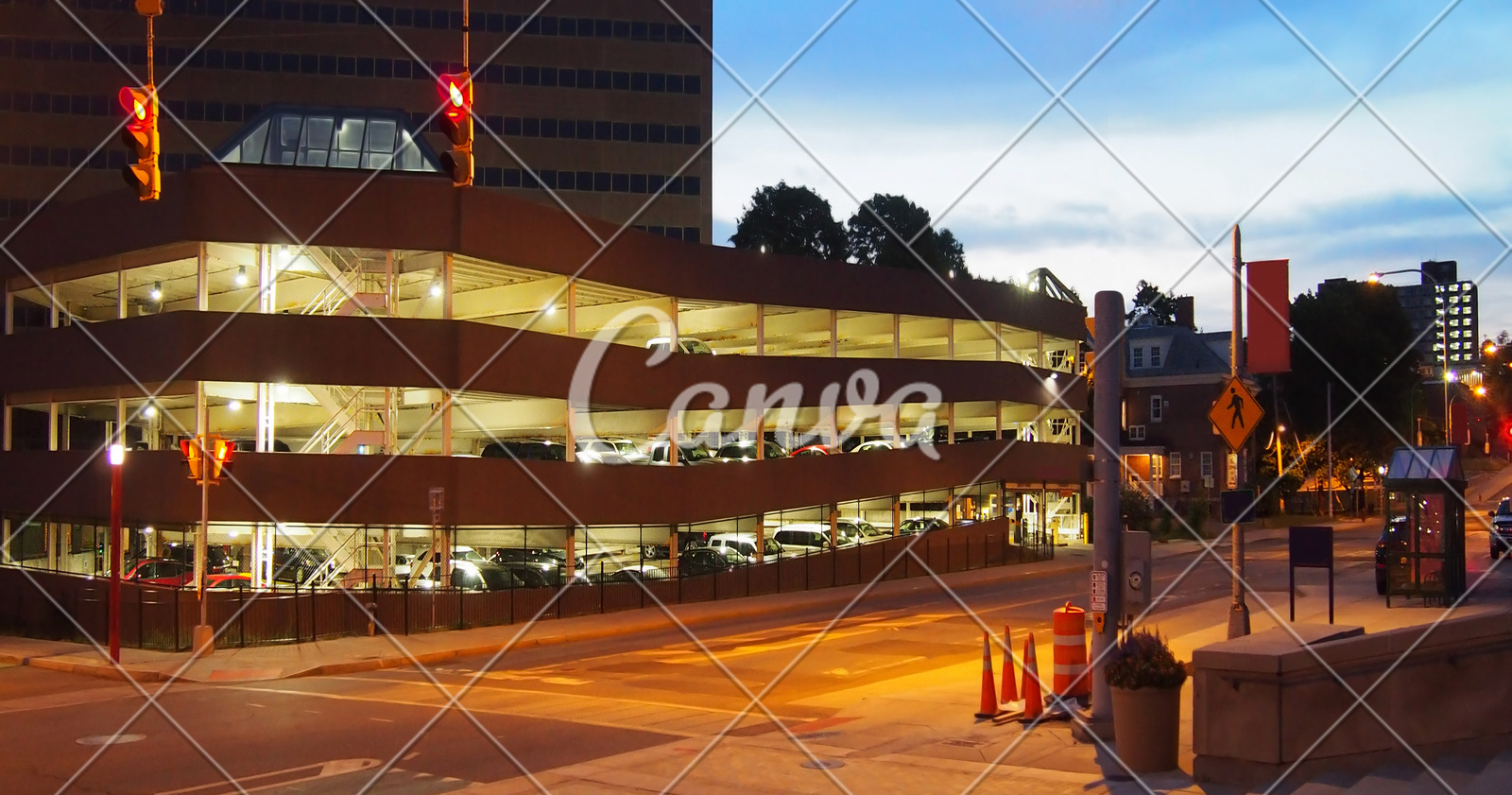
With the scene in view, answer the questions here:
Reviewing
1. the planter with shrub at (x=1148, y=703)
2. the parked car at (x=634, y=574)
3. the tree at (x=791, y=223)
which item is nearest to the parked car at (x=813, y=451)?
the parked car at (x=634, y=574)

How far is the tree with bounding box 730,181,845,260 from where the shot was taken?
337 ft

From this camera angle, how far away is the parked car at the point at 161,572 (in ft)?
112

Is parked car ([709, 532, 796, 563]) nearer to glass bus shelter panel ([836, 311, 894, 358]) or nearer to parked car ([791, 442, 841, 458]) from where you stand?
parked car ([791, 442, 841, 458])

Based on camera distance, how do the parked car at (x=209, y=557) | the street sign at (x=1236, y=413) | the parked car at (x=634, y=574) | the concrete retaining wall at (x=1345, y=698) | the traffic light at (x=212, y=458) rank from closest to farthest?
the concrete retaining wall at (x=1345, y=698) → the street sign at (x=1236, y=413) → the traffic light at (x=212, y=458) → the parked car at (x=634, y=574) → the parked car at (x=209, y=557)

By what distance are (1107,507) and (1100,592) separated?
2.78 feet

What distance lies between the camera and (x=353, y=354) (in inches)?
1305

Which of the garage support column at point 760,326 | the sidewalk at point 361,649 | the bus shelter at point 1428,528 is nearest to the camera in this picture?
the bus shelter at point 1428,528

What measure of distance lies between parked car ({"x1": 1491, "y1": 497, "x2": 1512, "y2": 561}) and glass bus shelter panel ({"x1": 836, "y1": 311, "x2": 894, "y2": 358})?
2068 cm

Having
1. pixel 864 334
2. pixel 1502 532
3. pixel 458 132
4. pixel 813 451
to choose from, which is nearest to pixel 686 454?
pixel 813 451

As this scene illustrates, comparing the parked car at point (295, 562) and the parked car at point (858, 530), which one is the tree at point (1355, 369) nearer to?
the parked car at point (858, 530)

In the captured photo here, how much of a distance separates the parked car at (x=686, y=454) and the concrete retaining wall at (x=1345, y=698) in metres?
29.5

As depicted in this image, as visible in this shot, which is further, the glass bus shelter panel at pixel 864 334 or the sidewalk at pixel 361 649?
the glass bus shelter panel at pixel 864 334

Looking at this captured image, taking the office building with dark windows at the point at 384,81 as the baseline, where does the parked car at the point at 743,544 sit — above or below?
below

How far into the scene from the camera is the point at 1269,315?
1738 cm
